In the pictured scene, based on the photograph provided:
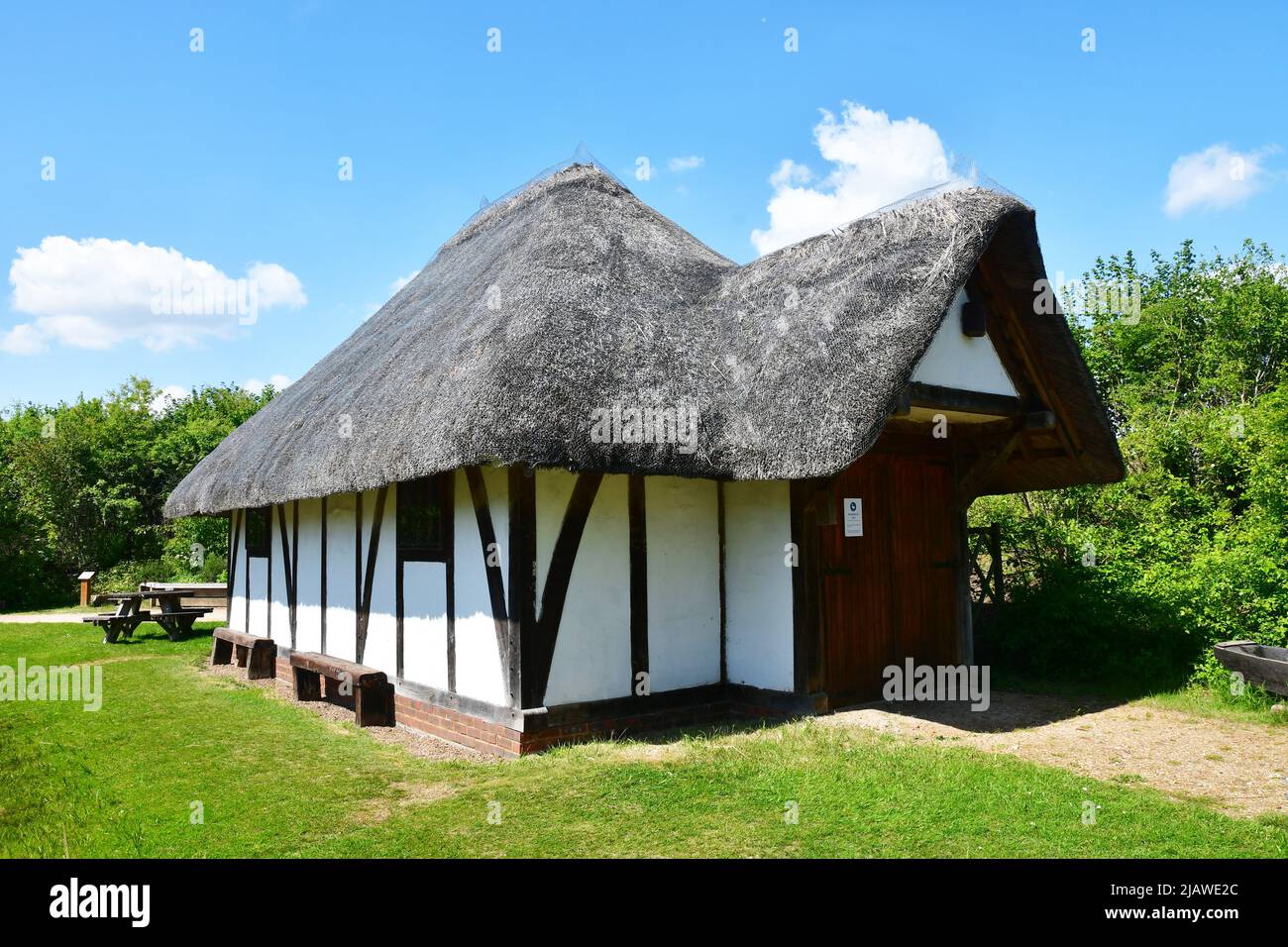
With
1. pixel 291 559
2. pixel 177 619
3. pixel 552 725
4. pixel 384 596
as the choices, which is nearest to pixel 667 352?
pixel 552 725

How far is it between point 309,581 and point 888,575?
7154 mm

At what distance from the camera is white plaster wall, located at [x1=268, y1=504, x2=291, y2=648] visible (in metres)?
12.1

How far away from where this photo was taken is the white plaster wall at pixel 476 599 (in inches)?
286

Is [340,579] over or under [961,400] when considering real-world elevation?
under

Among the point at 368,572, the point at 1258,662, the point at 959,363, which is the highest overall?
the point at 959,363

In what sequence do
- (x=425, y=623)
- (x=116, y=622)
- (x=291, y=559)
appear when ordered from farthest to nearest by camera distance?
(x=116, y=622) → (x=291, y=559) → (x=425, y=623)

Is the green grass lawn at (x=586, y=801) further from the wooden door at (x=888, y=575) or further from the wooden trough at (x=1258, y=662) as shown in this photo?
the wooden trough at (x=1258, y=662)

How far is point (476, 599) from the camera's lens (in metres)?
7.59

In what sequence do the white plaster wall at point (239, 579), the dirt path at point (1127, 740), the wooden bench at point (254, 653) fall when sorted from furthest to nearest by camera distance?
1. the white plaster wall at point (239, 579)
2. the wooden bench at point (254, 653)
3. the dirt path at point (1127, 740)

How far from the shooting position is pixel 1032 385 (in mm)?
8883

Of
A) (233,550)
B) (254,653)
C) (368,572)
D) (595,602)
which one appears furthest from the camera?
(233,550)

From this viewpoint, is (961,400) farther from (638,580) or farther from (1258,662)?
(1258,662)

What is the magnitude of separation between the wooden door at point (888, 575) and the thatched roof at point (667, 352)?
144cm

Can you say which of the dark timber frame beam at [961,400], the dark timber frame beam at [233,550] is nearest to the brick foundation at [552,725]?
the dark timber frame beam at [961,400]
